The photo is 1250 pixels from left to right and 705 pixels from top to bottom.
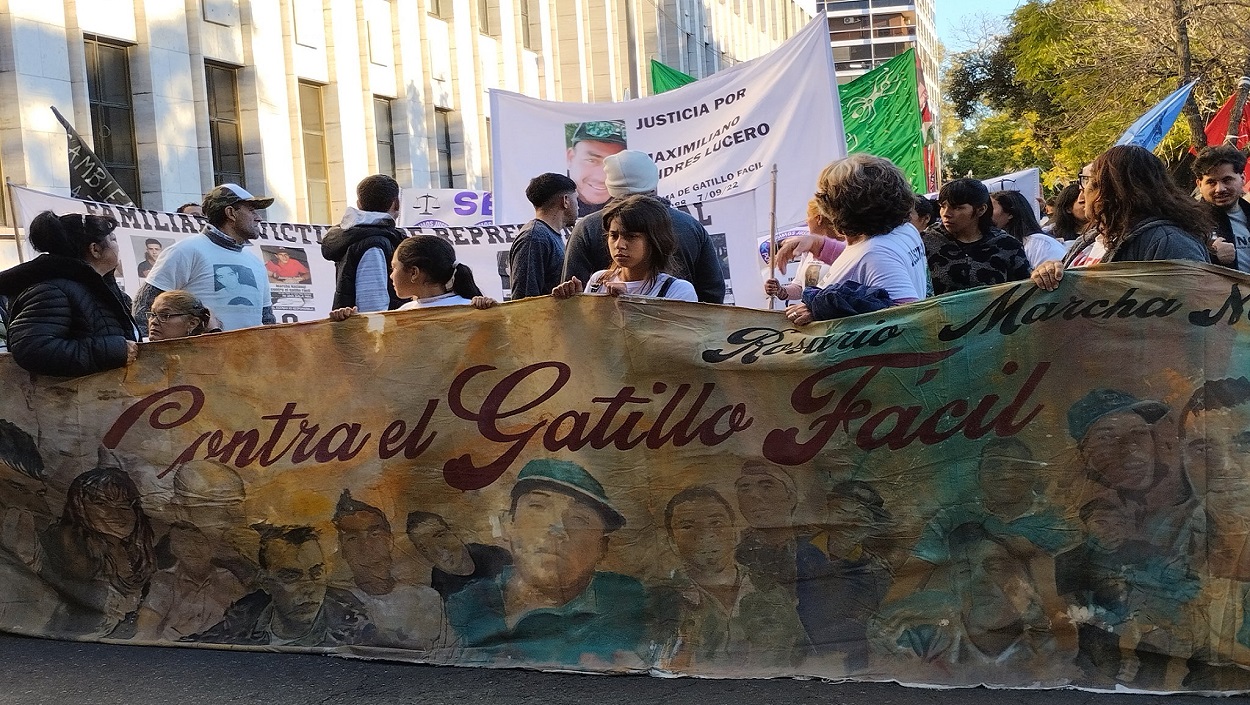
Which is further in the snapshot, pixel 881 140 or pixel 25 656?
pixel 881 140

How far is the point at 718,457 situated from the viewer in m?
4.59

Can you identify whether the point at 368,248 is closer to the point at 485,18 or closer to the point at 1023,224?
the point at 1023,224

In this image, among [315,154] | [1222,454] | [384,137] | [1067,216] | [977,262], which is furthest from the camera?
[384,137]

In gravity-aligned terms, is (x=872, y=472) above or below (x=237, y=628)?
above

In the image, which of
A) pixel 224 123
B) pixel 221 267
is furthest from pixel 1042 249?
pixel 224 123

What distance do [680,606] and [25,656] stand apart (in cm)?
257

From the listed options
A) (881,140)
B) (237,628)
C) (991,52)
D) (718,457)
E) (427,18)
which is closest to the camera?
(718,457)

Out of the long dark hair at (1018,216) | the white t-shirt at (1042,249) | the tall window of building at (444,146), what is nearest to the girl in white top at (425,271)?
the white t-shirt at (1042,249)

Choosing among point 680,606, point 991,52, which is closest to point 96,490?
point 680,606

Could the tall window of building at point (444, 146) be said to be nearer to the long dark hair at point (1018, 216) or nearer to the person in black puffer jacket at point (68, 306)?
the long dark hair at point (1018, 216)

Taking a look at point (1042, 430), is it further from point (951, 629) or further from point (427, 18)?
point (427, 18)

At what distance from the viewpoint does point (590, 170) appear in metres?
10.3

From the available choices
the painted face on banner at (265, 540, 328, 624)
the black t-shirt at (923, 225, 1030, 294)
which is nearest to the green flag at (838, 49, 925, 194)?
the black t-shirt at (923, 225, 1030, 294)

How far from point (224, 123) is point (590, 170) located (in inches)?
395
